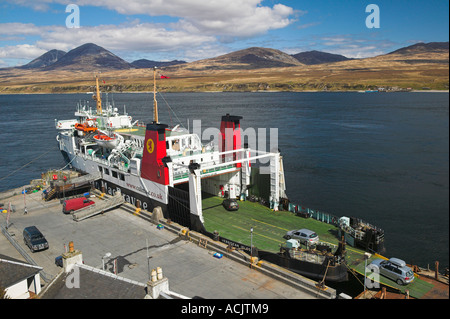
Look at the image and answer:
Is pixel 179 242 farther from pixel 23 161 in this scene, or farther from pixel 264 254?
pixel 23 161

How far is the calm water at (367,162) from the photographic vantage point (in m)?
8.56

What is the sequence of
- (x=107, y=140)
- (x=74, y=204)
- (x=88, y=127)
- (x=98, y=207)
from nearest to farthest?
(x=98, y=207), (x=74, y=204), (x=107, y=140), (x=88, y=127)

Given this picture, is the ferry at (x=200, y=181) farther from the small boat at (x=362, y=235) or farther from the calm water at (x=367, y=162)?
the calm water at (x=367, y=162)

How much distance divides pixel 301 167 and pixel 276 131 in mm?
25119

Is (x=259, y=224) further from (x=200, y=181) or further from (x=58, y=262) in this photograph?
(x=58, y=262)

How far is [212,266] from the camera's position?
22.3 metres

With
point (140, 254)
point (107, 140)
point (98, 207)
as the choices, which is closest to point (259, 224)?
point (140, 254)

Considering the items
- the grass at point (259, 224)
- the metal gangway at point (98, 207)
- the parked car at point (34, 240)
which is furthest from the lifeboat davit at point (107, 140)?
the grass at point (259, 224)

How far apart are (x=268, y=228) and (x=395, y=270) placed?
377 inches

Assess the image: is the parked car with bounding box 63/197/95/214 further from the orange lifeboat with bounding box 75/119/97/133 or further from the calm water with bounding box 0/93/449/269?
the calm water with bounding box 0/93/449/269

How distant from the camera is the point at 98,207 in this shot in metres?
32.8

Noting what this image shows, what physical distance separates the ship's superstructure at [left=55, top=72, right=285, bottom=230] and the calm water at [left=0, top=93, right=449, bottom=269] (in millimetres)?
11710
